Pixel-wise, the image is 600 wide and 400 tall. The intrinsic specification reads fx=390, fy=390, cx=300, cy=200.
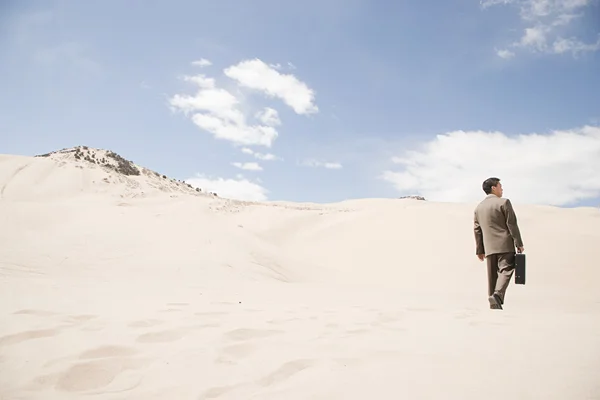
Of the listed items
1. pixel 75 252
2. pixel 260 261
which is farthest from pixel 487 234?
pixel 75 252

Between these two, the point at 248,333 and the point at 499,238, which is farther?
the point at 499,238

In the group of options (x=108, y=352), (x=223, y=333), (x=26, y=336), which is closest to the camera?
(x=108, y=352)

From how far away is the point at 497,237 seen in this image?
4.32 m

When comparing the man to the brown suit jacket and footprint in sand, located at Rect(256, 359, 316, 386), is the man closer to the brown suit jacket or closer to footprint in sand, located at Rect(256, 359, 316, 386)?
the brown suit jacket

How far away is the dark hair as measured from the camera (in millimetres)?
4574

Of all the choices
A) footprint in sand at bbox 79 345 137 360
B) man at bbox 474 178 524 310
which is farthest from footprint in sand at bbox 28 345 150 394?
man at bbox 474 178 524 310

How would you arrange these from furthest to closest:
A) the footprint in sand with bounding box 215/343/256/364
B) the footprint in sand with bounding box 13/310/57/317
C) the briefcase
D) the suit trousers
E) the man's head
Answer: the man's head, the suit trousers, the briefcase, the footprint in sand with bounding box 13/310/57/317, the footprint in sand with bounding box 215/343/256/364

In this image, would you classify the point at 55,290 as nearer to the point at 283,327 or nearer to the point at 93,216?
the point at 283,327

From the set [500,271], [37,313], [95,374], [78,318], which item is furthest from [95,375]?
[500,271]

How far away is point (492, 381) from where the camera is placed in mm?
1658

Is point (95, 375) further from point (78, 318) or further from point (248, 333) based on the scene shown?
point (78, 318)

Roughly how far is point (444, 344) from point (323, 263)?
389 inches

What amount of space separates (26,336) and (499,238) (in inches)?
171

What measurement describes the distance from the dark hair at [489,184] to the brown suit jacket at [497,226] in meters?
0.09
